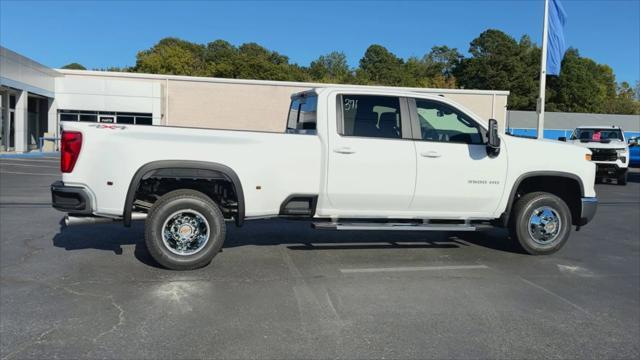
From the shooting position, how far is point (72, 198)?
18.7 ft

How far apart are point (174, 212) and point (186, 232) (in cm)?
27

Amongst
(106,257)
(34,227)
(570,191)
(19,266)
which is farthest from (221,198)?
(570,191)

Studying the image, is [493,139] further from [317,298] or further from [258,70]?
[258,70]

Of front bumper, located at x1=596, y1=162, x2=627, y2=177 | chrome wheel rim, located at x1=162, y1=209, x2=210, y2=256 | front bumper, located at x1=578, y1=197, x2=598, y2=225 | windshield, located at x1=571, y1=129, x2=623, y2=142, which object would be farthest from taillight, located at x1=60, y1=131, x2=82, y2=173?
windshield, located at x1=571, y1=129, x2=623, y2=142

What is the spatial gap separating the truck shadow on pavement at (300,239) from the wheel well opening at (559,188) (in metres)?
0.79

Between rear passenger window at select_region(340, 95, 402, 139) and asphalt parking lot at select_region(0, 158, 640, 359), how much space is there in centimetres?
159

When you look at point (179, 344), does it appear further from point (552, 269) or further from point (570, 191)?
point (570, 191)

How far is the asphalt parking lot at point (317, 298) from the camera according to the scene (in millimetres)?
4094

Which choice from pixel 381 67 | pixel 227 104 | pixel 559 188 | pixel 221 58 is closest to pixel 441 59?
pixel 381 67

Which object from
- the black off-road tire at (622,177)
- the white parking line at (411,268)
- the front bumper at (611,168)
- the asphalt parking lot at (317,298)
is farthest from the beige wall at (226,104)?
the white parking line at (411,268)

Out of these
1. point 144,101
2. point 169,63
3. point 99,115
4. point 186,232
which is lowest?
point 186,232

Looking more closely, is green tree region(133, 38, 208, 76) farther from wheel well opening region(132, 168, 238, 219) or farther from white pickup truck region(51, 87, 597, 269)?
white pickup truck region(51, 87, 597, 269)

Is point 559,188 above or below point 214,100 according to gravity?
below

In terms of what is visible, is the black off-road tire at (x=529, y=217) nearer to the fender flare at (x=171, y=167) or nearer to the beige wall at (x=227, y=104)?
the fender flare at (x=171, y=167)
